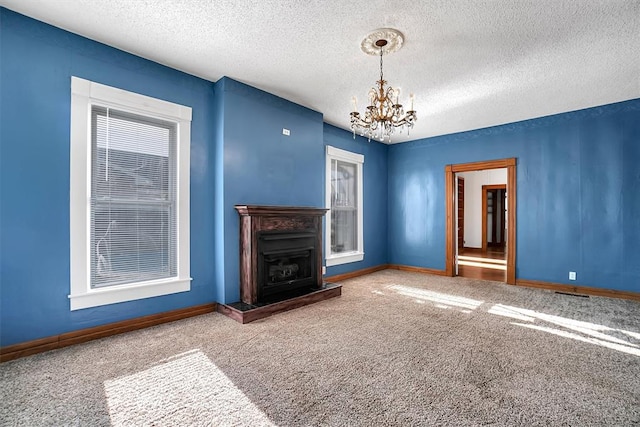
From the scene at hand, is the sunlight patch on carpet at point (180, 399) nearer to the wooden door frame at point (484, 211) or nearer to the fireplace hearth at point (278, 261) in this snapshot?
the fireplace hearth at point (278, 261)

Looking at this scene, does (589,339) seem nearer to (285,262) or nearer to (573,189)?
(573,189)

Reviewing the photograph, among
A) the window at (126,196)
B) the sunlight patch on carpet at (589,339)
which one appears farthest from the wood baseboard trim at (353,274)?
the sunlight patch on carpet at (589,339)

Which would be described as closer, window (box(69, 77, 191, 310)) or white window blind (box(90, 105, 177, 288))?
window (box(69, 77, 191, 310))

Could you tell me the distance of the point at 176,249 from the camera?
11.1ft

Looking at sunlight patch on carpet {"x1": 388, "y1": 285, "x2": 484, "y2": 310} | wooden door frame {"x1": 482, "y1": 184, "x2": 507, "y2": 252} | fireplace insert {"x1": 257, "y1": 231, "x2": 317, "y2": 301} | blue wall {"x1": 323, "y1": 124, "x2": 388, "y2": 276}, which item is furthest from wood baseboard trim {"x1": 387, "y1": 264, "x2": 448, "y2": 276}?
wooden door frame {"x1": 482, "y1": 184, "x2": 507, "y2": 252}

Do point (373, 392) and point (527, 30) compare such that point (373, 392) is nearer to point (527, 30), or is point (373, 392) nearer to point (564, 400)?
point (564, 400)

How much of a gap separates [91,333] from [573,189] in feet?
21.2

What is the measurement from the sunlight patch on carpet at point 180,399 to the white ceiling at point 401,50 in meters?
2.78

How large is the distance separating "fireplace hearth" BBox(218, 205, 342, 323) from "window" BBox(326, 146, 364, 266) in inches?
38.2

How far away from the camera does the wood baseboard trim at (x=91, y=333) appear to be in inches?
96.3

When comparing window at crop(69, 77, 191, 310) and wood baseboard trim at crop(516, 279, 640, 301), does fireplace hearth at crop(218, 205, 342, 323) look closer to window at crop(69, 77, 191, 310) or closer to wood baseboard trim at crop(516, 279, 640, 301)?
window at crop(69, 77, 191, 310)

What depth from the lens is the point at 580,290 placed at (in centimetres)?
455

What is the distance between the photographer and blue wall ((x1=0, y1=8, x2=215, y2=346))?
7.97 feet

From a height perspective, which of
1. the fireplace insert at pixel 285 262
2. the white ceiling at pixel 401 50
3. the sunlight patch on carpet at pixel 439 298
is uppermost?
the white ceiling at pixel 401 50
